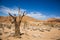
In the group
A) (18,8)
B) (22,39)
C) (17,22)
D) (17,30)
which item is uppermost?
(18,8)

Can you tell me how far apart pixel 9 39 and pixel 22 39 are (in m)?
1.40

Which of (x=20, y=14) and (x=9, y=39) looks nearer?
(x=9, y=39)

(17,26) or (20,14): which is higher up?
(20,14)

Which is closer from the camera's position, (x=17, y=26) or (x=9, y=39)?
(x=9, y=39)

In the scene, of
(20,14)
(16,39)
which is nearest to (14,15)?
(20,14)

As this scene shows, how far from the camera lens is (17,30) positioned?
12.7m

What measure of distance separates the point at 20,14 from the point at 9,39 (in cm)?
387

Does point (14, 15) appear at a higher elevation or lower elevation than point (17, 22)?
higher

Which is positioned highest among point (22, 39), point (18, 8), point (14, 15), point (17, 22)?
point (18, 8)

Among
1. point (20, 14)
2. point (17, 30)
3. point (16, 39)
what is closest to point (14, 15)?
point (20, 14)

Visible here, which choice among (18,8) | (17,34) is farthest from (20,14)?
(17,34)

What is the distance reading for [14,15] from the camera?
12.7 meters

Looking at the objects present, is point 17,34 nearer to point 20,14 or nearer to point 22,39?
point 22,39

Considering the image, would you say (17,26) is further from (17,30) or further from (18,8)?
(18,8)
